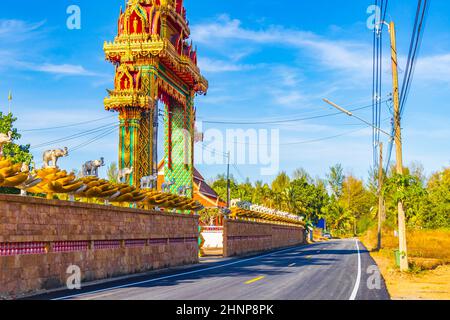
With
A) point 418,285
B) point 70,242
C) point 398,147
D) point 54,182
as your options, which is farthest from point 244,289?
point 398,147

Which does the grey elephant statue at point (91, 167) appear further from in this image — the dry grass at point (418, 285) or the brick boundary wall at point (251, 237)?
the brick boundary wall at point (251, 237)

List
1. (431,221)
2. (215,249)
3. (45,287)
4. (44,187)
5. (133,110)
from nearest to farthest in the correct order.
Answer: (45,287) → (44,187) → (133,110) → (215,249) → (431,221)

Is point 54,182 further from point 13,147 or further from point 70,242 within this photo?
point 13,147

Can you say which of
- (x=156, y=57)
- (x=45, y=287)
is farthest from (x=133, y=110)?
(x=45, y=287)

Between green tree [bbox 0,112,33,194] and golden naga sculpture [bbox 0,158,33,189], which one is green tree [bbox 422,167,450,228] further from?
golden naga sculpture [bbox 0,158,33,189]

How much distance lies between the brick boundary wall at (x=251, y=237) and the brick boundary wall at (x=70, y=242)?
13407mm

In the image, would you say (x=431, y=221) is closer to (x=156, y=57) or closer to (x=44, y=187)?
(x=156, y=57)

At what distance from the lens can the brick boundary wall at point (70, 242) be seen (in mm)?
15047

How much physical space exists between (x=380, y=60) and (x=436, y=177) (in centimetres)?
9225

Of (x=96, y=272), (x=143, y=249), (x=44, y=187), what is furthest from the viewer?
(x=143, y=249)

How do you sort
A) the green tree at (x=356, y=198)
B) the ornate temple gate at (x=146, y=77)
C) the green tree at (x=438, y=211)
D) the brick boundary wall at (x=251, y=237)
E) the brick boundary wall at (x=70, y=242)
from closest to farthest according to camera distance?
the brick boundary wall at (x=70, y=242) < the ornate temple gate at (x=146, y=77) < the brick boundary wall at (x=251, y=237) < the green tree at (x=438, y=211) < the green tree at (x=356, y=198)

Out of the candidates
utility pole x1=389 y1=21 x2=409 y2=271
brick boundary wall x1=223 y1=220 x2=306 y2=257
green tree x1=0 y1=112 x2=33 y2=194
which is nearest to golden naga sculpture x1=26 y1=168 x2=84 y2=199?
utility pole x1=389 y1=21 x2=409 y2=271

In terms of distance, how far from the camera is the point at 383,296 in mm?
15062

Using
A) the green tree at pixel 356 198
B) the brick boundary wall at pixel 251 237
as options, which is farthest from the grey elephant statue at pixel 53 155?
the green tree at pixel 356 198
